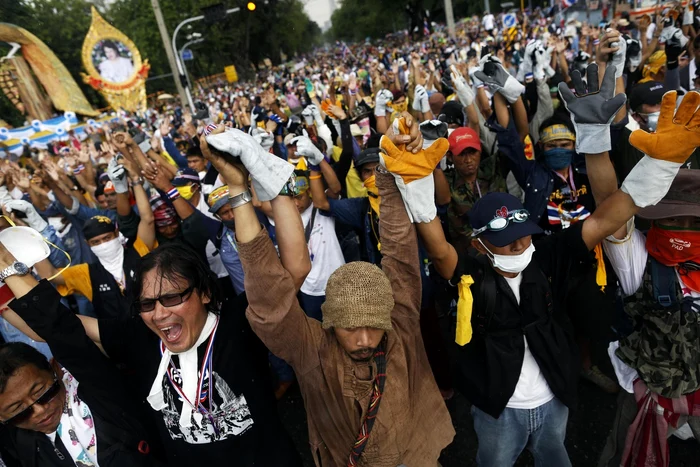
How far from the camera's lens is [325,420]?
5.66 feet

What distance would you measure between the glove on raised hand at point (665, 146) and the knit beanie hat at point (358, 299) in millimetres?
1072

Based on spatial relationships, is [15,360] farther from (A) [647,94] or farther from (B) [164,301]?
(A) [647,94]

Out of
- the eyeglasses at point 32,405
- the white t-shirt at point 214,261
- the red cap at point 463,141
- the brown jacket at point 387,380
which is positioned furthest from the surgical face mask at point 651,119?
the eyeglasses at point 32,405

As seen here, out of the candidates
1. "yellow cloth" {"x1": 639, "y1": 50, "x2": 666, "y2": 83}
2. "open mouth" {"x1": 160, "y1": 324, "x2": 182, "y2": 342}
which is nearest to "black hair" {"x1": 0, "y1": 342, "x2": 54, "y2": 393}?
"open mouth" {"x1": 160, "y1": 324, "x2": 182, "y2": 342}

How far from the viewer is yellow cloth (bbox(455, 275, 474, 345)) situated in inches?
72.8

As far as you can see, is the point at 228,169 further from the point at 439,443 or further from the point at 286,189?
the point at 439,443

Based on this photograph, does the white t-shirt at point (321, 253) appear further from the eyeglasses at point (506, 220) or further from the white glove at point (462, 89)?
the white glove at point (462, 89)

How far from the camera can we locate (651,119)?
310cm

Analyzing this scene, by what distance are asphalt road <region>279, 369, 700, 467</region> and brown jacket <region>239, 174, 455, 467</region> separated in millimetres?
1134

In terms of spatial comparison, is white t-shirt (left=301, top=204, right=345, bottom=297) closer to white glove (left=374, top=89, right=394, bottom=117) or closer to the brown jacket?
the brown jacket

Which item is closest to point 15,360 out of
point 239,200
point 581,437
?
point 239,200

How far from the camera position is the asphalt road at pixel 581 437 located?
2.45 meters

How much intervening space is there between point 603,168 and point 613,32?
1.47m

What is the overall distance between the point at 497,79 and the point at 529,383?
2333 millimetres
